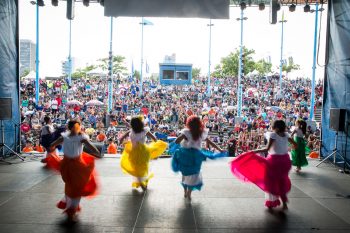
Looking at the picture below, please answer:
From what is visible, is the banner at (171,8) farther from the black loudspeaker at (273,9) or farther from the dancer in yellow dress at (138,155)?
the dancer in yellow dress at (138,155)

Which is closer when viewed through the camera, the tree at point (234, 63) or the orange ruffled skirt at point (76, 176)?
the orange ruffled skirt at point (76, 176)

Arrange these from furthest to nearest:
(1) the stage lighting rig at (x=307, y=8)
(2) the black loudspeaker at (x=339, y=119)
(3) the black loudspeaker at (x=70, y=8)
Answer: (1) the stage lighting rig at (x=307, y=8)
(3) the black loudspeaker at (x=70, y=8)
(2) the black loudspeaker at (x=339, y=119)

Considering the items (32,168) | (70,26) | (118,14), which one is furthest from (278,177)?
(70,26)

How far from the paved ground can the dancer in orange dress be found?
0.22 m

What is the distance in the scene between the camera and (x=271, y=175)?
508 cm

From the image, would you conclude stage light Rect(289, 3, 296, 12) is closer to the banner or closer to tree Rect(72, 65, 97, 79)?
the banner

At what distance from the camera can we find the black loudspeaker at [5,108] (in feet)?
27.6

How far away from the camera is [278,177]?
5.07 metres

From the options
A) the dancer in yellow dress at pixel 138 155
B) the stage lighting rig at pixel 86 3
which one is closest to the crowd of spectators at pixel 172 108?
the dancer in yellow dress at pixel 138 155

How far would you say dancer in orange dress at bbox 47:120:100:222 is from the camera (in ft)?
14.9

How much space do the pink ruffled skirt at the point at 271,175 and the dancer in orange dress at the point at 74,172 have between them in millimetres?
2372

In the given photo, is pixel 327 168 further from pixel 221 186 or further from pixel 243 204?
pixel 243 204

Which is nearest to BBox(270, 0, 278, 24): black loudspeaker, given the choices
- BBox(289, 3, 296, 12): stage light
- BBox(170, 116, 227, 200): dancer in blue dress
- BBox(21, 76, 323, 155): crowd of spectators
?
BBox(289, 3, 296, 12): stage light

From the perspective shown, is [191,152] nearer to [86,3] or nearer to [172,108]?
[86,3]
